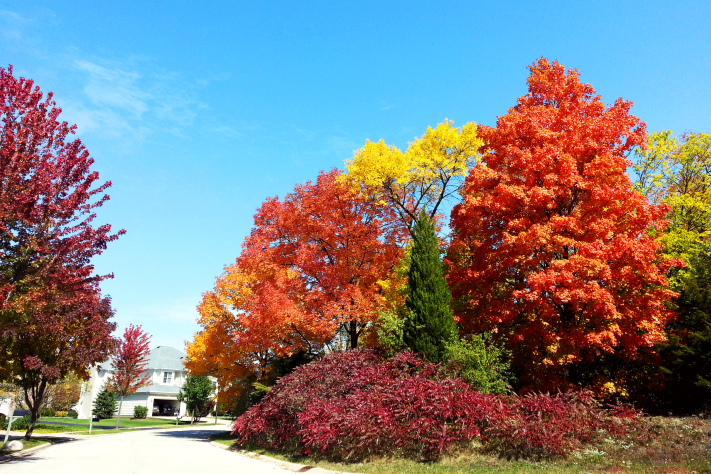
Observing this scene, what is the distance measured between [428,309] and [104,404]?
52.9 metres

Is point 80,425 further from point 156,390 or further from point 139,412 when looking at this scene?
point 156,390

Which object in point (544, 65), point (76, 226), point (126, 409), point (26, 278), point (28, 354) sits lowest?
point (126, 409)

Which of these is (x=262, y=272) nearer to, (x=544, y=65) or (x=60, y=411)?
(x=544, y=65)

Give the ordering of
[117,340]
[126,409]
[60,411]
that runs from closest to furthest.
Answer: [117,340], [60,411], [126,409]

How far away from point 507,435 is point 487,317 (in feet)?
19.7

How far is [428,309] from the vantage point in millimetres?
15508

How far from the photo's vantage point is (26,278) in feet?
44.5

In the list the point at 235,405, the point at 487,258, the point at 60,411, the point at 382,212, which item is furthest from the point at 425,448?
the point at 60,411

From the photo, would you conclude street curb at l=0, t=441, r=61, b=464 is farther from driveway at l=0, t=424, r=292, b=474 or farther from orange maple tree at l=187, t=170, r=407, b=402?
orange maple tree at l=187, t=170, r=407, b=402

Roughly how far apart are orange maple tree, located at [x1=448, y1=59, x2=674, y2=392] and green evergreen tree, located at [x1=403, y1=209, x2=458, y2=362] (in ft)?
5.78

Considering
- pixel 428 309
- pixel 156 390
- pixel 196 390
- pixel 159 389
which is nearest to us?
pixel 428 309

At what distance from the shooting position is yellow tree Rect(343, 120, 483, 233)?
2273cm

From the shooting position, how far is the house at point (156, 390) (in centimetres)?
6394

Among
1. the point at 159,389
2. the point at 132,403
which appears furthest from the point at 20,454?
the point at 159,389
